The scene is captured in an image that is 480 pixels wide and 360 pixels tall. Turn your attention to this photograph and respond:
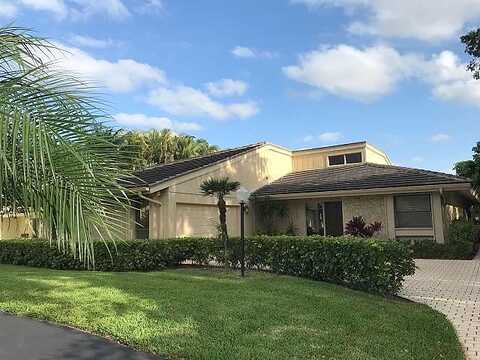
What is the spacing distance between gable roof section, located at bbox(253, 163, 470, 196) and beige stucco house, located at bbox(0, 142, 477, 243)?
4 centimetres

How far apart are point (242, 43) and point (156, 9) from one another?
5562 millimetres

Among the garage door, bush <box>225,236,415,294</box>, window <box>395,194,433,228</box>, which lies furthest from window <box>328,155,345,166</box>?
bush <box>225,236,415,294</box>

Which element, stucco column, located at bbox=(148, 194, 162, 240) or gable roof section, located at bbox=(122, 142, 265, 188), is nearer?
stucco column, located at bbox=(148, 194, 162, 240)

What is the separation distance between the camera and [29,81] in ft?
10.0

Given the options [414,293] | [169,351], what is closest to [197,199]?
[414,293]

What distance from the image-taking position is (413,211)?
19594 mm

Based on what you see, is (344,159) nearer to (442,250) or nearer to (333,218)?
(333,218)

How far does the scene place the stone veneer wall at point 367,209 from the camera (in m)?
20.2

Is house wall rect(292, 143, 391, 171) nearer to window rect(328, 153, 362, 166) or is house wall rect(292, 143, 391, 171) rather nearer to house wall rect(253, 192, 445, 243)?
window rect(328, 153, 362, 166)

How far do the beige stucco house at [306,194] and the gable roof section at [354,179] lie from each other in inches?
1.4

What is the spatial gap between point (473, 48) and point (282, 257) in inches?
480

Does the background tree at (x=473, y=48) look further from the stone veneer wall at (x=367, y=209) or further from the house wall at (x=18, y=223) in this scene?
the house wall at (x=18, y=223)

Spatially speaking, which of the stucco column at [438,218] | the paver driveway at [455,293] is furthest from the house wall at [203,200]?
the paver driveway at [455,293]

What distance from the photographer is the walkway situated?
18.2ft
